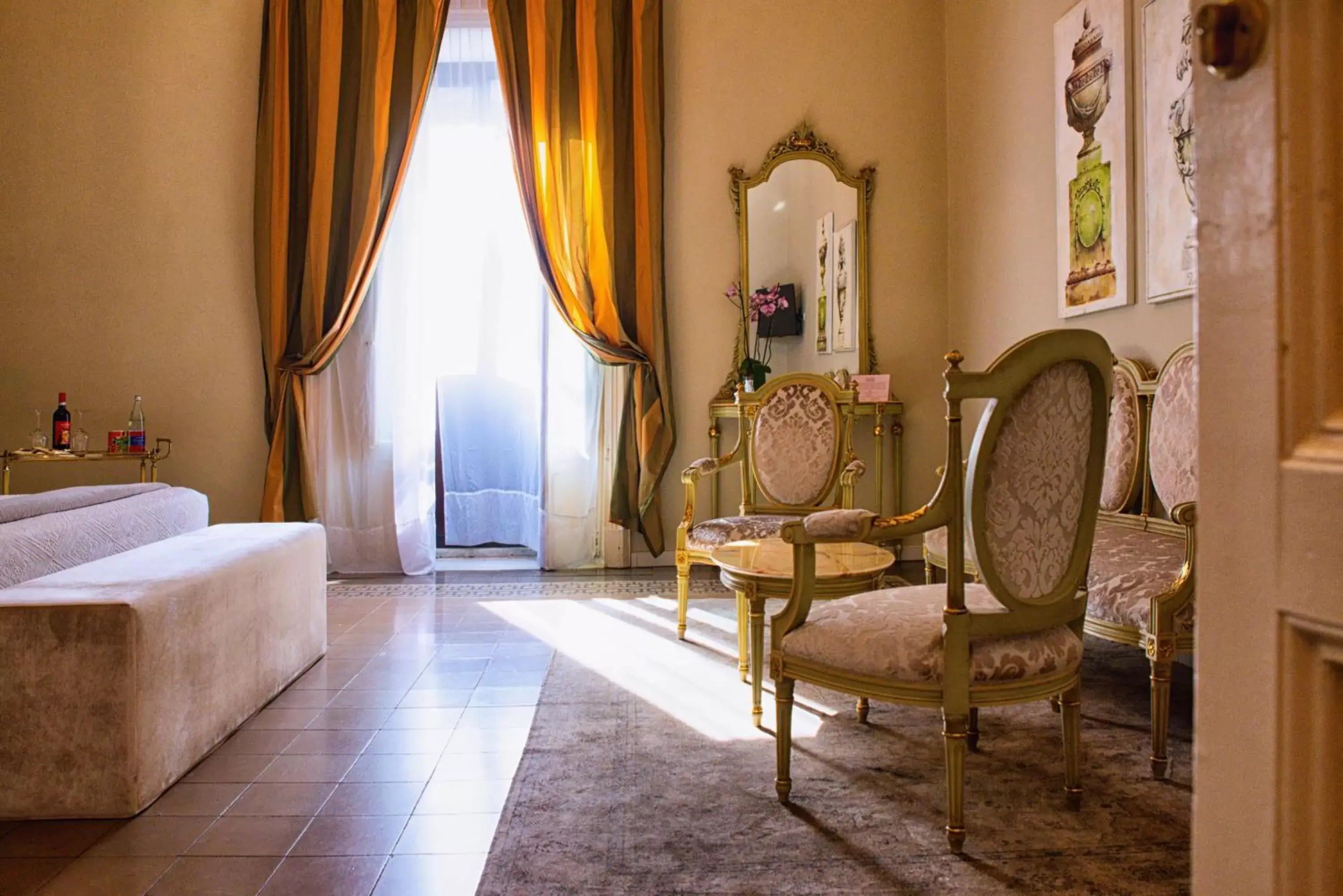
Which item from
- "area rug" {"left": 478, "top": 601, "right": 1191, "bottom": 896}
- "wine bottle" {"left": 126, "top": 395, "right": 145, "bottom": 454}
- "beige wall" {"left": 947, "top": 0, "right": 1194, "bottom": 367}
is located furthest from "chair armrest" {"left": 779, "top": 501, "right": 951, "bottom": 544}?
"wine bottle" {"left": 126, "top": 395, "right": 145, "bottom": 454}

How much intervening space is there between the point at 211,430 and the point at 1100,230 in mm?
4577

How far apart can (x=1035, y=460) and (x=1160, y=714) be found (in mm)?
855

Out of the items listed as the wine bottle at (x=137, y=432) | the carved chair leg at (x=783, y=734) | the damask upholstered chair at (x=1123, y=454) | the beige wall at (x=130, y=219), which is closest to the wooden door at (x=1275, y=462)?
the carved chair leg at (x=783, y=734)

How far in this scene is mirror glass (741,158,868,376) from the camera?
502 centimetres

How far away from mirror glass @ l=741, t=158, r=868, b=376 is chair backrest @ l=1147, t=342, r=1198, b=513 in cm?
219

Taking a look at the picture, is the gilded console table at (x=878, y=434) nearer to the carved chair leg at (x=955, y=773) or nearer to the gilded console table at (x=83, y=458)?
the gilded console table at (x=83, y=458)

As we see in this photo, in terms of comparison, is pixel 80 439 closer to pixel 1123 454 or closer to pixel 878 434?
pixel 878 434

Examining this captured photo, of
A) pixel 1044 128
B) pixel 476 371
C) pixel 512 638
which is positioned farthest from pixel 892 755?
pixel 476 371

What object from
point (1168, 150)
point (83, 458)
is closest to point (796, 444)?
point (1168, 150)

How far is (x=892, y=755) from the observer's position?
2.32 m

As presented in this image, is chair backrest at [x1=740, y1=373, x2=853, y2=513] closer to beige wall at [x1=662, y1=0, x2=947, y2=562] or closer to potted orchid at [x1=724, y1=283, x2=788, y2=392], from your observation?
potted orchid at [x1=724, y1=283, x2=788, y2=392]

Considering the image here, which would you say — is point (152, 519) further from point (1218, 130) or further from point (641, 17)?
point (641, 17)

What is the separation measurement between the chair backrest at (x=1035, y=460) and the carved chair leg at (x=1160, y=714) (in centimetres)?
53

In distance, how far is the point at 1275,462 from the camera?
1.64ft
